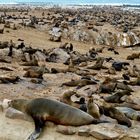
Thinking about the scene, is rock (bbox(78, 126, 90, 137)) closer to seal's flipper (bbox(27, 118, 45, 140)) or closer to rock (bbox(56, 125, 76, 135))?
rock (bbox(56, 125, 76, 135))

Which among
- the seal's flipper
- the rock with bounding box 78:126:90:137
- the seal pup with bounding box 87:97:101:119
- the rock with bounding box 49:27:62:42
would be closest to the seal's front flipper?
the seal's flipper

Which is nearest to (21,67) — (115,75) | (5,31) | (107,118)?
(115,75)

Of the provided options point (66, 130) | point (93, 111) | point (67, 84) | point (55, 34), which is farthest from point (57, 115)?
point (55, 34)

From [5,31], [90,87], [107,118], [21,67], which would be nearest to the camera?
[107,118]

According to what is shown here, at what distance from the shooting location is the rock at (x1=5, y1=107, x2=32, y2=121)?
25.3ft

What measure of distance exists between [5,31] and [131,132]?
673 inches

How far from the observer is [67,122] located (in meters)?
7.29

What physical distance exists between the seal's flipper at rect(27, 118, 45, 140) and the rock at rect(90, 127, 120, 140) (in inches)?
33.9

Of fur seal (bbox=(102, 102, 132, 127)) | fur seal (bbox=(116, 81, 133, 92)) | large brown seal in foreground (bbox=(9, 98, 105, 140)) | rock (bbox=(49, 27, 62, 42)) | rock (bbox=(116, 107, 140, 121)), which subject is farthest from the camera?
rock (bbox=(49, 27, 62, 42))

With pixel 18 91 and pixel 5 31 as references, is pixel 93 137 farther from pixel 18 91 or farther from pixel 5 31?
pixel 5 31

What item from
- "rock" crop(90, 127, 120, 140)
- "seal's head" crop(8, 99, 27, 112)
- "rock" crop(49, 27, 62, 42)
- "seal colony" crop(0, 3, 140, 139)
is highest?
"seal's head" crop(8, 99, 27, 112)

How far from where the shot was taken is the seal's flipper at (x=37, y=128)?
698 cm

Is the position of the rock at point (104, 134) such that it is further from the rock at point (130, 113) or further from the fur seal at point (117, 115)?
the rock at point (130, 113)

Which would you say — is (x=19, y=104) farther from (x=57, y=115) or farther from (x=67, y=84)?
(x=67, y=84)
